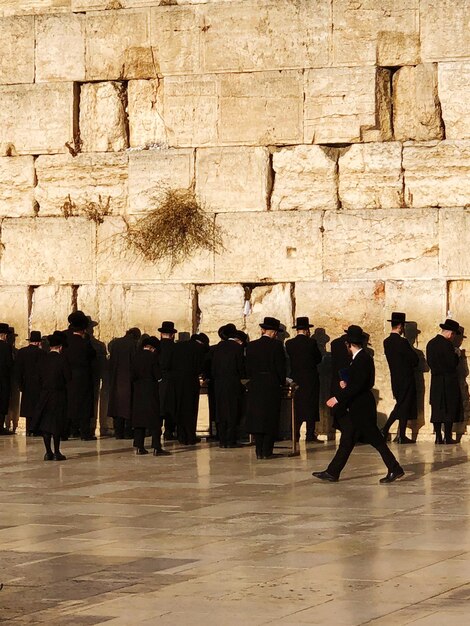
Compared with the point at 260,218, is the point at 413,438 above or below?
below

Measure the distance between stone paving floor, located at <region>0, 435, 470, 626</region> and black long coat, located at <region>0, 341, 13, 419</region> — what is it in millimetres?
3648

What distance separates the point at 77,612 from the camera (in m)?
7.99

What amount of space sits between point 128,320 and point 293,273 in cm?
242

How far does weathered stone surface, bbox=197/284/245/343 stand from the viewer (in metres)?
19.7

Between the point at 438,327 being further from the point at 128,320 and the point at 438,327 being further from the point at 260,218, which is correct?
the point at 128,320

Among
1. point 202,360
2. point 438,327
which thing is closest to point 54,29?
point 202,360

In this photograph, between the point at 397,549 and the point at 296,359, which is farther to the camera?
the point at 296,359

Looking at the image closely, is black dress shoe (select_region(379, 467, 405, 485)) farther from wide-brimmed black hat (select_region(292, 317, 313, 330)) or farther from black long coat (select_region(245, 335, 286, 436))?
wide-brimmed black hat (select_region(292, 317, 313, 330))

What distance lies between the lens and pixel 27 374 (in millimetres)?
19594

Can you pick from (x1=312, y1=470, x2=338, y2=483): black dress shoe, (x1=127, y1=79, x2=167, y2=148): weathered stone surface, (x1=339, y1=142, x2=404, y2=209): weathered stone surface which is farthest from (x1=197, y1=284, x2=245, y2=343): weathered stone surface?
(x1=312, y1=470, x2=338, y2=483): black dress shoe

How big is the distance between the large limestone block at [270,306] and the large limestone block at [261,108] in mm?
1988

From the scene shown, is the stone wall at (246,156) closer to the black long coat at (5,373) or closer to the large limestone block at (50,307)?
the large limestone block at (50,307)

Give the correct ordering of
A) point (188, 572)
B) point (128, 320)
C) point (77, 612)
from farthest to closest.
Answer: point (128, 320) < point (188, 572) < point (77, 612)

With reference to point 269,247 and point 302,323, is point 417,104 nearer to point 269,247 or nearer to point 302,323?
point 269,247
